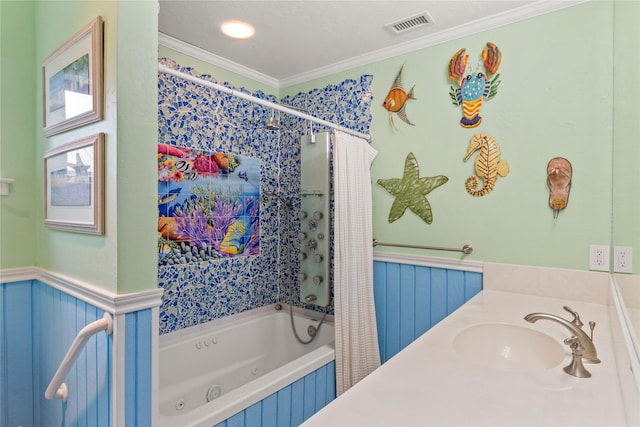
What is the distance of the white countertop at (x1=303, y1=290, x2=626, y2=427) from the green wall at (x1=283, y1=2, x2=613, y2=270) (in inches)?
28.8

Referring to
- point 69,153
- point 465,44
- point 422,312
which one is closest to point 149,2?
point 69,153

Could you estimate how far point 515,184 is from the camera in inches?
73.4

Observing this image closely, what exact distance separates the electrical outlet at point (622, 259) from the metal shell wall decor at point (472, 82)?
0.91 m

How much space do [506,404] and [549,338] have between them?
0.58 metres

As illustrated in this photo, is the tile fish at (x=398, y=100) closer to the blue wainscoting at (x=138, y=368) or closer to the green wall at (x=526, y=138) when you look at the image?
the green wall at (x=526, y=138)

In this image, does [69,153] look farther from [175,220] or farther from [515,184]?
[515,184]

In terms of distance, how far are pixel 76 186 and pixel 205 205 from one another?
0.98 metres

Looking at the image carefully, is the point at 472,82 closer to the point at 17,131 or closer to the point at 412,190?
the point at 412,190

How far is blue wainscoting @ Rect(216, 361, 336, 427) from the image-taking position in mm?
1508

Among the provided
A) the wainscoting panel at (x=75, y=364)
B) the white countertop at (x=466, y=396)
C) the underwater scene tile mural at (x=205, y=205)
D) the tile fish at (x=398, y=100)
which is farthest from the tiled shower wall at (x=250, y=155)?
the white countertop at (x=466, y=396)

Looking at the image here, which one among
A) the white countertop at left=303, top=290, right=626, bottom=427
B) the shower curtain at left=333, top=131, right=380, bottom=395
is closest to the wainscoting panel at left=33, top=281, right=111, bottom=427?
the white countertop at left=303, top=290, right=626, bottom=427

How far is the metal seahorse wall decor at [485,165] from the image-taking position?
75.4 inches

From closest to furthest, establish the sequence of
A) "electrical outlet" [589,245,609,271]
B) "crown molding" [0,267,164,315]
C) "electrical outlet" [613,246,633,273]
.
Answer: "crown molding" [0,267,164,315] < "electrical outlet" [613,246,633,273] < "electrical outlet" [589,245,609,271]

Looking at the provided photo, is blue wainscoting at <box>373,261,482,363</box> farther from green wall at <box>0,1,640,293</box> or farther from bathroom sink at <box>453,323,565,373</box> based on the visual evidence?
bathroom sink at <box>453,323,565,373</box>
